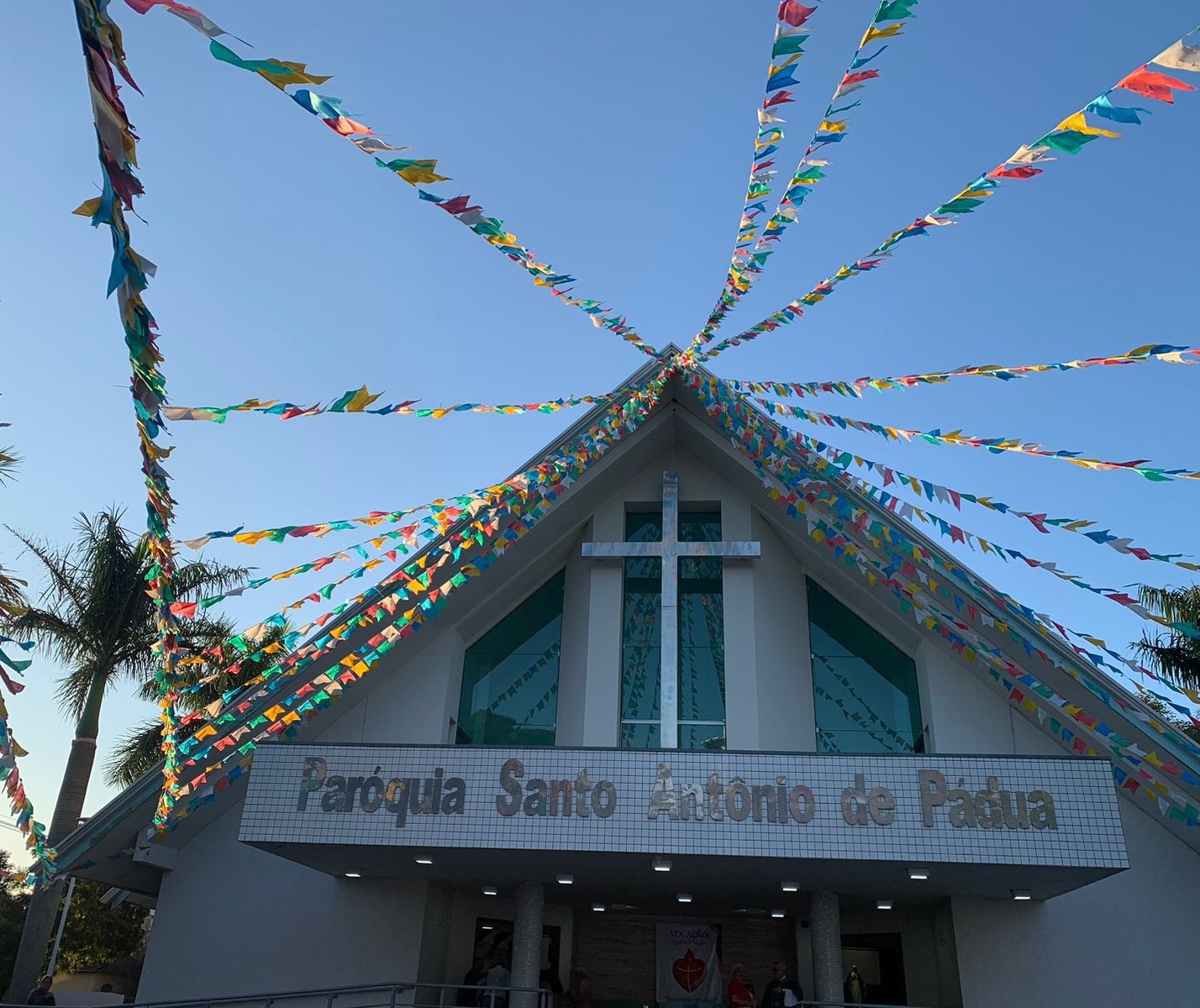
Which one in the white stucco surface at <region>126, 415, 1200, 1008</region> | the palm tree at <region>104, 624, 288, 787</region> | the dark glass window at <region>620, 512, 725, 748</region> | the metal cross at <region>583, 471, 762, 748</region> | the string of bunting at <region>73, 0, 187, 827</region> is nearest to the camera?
the string of bunting at <region>73, 0, 187, 827</region>

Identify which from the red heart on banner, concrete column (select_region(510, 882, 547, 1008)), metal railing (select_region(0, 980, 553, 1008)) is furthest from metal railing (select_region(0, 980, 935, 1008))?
the red heart on banner

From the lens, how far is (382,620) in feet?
38.9

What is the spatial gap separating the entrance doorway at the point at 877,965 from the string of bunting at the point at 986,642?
3.59 metres

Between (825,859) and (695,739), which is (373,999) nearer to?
(695,739)

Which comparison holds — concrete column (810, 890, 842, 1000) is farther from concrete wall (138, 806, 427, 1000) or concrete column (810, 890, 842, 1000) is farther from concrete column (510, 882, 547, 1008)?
concrete wall (138, 806, 427, 1000)

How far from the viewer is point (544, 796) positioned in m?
9.95

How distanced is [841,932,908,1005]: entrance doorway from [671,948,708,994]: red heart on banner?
206cm

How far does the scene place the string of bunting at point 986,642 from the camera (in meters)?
10.3

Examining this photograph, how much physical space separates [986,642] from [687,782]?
420 cm

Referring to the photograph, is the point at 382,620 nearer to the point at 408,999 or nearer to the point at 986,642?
the point at 408,999

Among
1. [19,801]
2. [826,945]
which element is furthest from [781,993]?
[19,801]

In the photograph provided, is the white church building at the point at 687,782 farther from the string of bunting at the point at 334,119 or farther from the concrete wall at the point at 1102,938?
the string of bunting at the point at 334,119

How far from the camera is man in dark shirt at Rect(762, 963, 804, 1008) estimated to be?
35.9 feet

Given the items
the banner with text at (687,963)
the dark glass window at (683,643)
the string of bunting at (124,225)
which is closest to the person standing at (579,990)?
the banner with text at (687,963)
